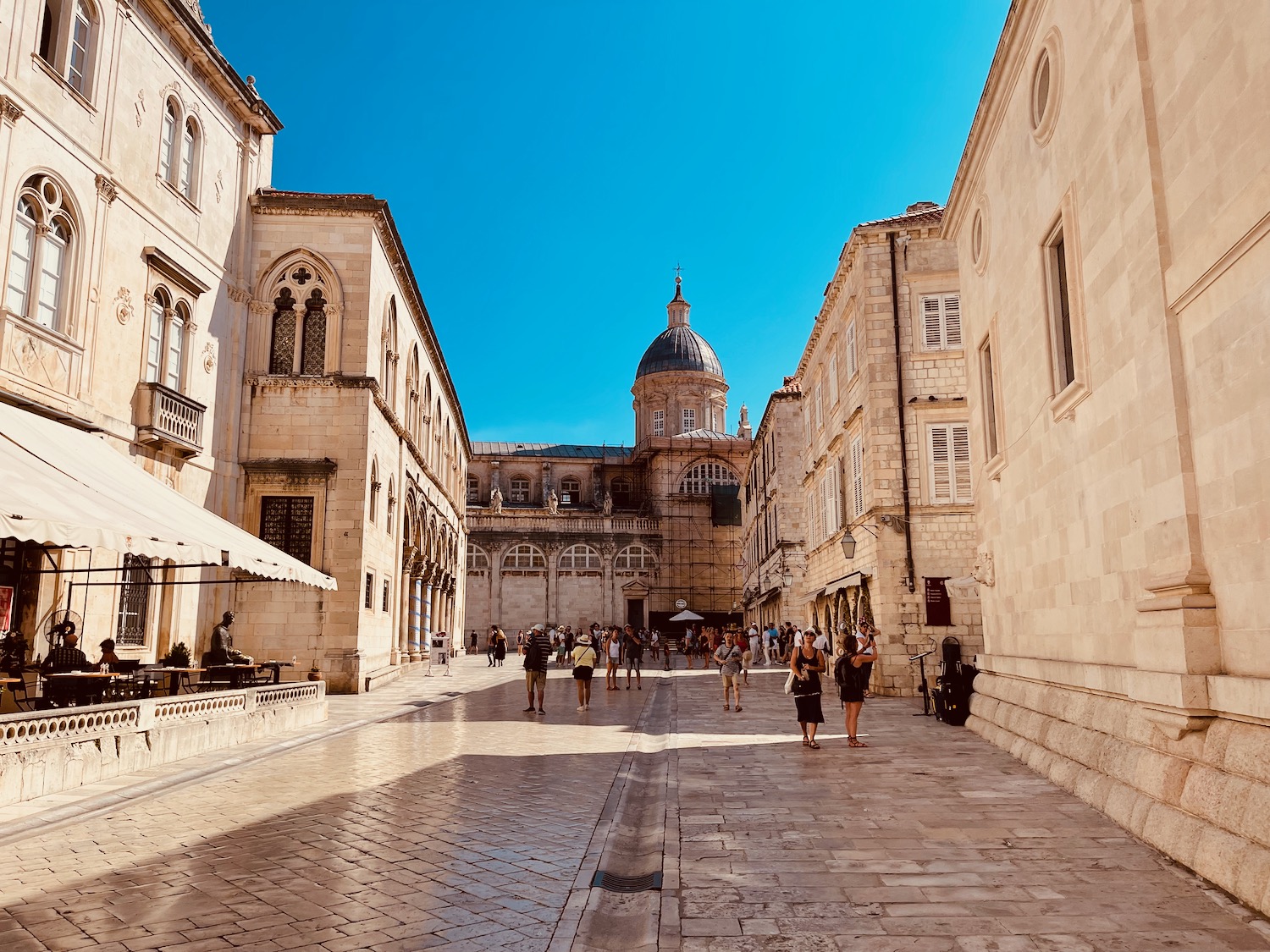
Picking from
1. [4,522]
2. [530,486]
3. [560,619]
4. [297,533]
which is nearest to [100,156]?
[297,533]

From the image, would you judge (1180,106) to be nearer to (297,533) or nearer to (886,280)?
(886,280)

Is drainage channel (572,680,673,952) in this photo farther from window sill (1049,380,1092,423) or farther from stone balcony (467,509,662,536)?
stone balcony (467,509,662,536)

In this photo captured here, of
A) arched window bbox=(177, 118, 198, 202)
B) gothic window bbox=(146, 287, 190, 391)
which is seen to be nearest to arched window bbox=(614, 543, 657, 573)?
gothic window bbox=(146, 287, 190, 391)

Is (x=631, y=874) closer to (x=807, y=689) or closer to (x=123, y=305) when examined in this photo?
(x=807, y=689)

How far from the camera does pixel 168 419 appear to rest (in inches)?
696

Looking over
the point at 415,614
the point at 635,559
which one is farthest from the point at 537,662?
the point at 635,559

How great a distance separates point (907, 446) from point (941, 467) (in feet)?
2.73

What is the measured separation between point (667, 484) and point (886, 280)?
40.0m

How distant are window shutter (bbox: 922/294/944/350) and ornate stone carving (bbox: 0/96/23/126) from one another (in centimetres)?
1685

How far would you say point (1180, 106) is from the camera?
21.0 feet

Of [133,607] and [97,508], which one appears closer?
[97,508]

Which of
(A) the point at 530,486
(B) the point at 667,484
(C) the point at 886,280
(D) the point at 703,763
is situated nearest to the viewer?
(D) the point at 703,763

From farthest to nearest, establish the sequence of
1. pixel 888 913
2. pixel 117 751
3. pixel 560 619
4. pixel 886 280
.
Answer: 1. pixel 560 619
2. pixel 886 280
3. pixel 117 751
4. pixel 888 913

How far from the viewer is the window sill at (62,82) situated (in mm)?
14170
